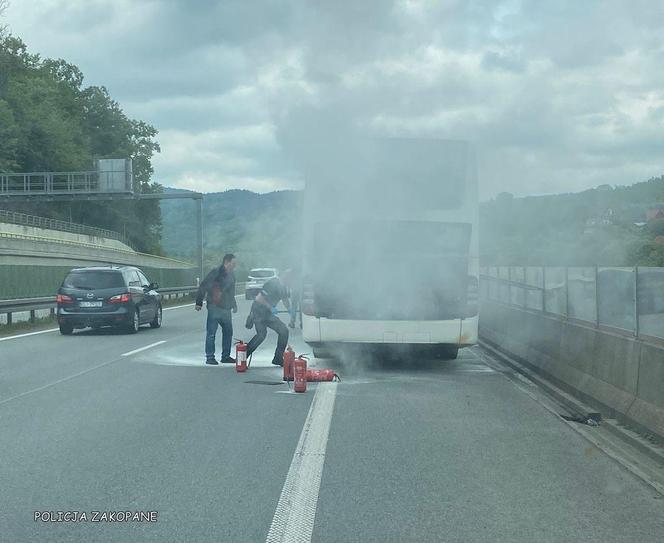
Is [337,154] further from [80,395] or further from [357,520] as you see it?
[357,520]

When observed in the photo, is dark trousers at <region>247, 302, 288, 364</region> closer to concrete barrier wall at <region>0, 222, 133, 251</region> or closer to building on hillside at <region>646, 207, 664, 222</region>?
building on hillside at <region>646, 207, 664, 222</region>

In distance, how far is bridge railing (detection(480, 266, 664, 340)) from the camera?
923 cm

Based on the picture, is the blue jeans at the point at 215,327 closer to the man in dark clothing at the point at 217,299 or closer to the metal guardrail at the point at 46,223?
the man in dark clothing at the point at 217,299

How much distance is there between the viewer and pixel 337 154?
13922 mm

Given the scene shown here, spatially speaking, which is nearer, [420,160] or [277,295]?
[420,160]

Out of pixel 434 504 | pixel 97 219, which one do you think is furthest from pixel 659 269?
pixel 97 219

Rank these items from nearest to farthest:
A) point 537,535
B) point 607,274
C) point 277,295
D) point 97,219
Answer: point 537,535 → point 607,274 → point 277,295 → point 97,219

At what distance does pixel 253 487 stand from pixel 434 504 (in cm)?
126

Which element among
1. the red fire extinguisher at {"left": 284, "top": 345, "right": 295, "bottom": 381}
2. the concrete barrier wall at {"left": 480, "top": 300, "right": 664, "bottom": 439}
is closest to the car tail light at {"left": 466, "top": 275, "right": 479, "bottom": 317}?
the concrete barrier wall at {"left": 480, "top": 300, "right": 664, "bottom": 439}

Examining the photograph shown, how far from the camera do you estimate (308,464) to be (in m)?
7.11

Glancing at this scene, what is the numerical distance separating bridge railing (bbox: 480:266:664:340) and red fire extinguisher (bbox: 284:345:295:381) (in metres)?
3.74

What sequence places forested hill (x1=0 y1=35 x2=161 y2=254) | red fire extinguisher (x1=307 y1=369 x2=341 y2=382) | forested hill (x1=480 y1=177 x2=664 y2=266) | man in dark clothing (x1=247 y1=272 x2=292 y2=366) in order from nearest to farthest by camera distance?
red fire extinguisher (x1=307 y1=369 x2=341 y2=382)
man in dark clothing (x1=247 y1=272 x2=292 y2=366)
forested hill (x1=480 y1=177 x2=664 y2=266)
forested hill (x1=0 y1=35 x2=161 y2=254)

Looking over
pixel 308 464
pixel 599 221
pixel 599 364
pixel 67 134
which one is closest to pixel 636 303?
pixel 599 364

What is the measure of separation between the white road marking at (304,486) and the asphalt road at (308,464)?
0.02 metres
